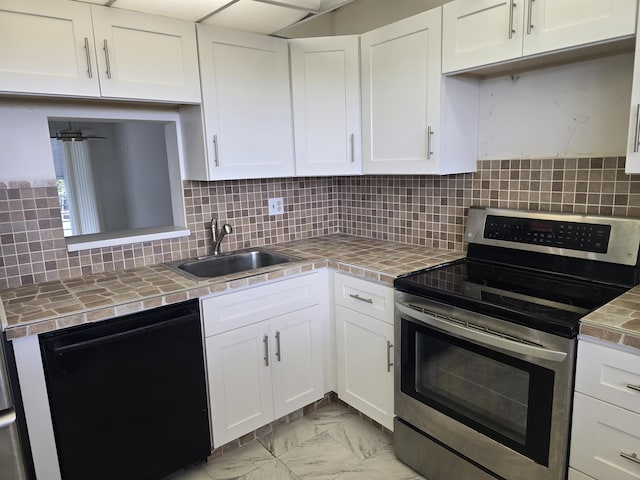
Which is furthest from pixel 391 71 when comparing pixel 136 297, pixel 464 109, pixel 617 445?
→ pixel 617 445

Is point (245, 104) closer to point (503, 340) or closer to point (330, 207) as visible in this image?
point (330, 207)

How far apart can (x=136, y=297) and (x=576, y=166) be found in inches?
74.3

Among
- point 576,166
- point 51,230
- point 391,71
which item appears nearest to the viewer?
point 576,166

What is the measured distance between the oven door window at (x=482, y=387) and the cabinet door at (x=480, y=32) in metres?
1.12

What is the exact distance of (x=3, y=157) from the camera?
1.79 metres

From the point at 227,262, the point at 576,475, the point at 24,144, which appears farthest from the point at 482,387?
the point at 24,144

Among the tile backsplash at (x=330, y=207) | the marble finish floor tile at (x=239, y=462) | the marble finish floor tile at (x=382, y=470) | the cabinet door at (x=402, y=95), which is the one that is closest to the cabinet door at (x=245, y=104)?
the tile backsplash at (x=330, y=207)

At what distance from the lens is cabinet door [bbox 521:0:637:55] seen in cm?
134

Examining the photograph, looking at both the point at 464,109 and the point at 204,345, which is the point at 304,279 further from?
the point at 464,109

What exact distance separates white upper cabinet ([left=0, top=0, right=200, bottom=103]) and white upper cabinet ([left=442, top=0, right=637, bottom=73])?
3.87 feet

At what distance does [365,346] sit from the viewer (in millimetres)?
2080

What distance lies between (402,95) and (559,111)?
69 centimetres

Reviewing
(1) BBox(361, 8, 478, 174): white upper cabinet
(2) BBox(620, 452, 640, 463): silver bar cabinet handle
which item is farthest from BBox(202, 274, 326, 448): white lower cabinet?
(2) BBox(620, 452, 640, 463): silver bar cabinet handle

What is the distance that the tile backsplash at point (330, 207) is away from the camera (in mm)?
1797
